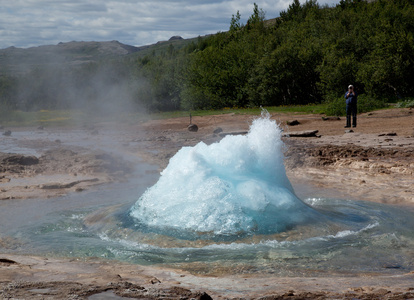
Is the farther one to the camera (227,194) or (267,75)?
(267,75)

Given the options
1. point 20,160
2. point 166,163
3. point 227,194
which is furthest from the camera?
point 20,160

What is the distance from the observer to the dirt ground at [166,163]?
3.34m

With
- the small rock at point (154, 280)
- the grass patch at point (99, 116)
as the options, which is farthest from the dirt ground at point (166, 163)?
the grass patch at point (99, 116)

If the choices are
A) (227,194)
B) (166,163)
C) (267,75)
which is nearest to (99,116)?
(267,75)

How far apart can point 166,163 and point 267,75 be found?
20974 millimetres

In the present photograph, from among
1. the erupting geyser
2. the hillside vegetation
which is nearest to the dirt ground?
the erupting geyser

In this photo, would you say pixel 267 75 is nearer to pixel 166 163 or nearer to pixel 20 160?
pixel 166 163

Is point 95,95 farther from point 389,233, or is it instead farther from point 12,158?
point 389,233

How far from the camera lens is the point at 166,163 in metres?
11.4

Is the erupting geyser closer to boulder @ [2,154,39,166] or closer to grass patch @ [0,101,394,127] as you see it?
boulder @ [2,154,39,166]

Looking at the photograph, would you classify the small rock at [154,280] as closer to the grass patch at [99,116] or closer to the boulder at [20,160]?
the boulder at [20,160]

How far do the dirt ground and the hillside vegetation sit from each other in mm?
7643

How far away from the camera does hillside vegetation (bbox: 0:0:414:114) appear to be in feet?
83.7

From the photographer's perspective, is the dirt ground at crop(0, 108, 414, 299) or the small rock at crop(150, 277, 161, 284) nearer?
the dirt ground at crop(0, 108, 414, 299)
